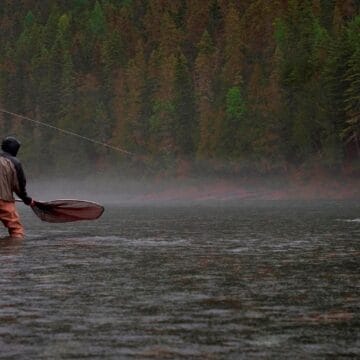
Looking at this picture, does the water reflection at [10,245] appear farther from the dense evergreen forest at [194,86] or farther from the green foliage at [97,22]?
the green foliage at [97,22]

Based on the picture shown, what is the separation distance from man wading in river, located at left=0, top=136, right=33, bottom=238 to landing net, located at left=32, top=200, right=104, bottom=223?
117cm

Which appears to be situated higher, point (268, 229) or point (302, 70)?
point (302, 70)

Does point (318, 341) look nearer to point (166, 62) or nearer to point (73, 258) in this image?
point (73, 258)

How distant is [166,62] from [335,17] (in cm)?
2732

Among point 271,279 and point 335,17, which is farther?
point 335,17

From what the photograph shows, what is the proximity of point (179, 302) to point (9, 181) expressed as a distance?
1100 centimetres

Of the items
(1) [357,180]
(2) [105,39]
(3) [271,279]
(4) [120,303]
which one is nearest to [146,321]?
(4) [120,303]

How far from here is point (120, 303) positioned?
9.75 m

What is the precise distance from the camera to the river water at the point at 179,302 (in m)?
7.39

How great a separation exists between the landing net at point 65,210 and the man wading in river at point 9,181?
1.17 metres

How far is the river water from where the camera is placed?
7395 millimetres

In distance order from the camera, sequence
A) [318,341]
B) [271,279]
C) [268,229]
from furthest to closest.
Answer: [268,229] < [271,279] < [318,341]

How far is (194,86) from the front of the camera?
118m

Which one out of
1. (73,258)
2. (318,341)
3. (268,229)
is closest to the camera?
(318,341)
